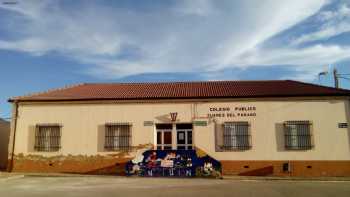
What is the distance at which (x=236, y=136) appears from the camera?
2055cm

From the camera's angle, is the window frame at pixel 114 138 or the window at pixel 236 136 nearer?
the window at pixel 236 136

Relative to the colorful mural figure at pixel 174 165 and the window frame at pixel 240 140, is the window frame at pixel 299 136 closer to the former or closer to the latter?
the window frame at pixel 240 140

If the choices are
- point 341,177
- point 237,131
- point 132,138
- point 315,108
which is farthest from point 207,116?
point 341,177

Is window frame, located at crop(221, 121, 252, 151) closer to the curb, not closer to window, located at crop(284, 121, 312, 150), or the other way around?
the curb

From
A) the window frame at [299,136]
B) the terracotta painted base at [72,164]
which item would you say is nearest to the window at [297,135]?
the window frame at [299,136]

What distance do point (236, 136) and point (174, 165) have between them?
3464 millimetres

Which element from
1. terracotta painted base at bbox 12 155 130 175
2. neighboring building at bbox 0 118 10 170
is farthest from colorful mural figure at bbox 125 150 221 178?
neighboring building at bbox 0 118 10 170

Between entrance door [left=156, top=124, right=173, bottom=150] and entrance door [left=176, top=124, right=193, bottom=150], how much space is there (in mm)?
411

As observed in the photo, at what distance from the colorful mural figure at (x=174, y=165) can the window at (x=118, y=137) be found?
125 cm

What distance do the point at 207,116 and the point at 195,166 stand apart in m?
2.68

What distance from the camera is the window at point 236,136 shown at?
2041 centimetres

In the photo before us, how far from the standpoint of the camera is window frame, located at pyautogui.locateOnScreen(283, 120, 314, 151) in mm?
20234

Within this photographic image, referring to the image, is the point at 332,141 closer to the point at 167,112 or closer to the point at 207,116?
the point at 207,116

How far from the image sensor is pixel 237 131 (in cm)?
2061
